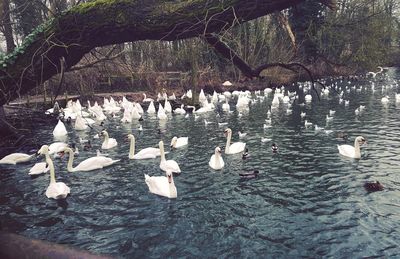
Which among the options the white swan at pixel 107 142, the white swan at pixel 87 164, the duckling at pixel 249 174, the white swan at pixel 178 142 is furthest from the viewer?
the white swan at pixel 107 142

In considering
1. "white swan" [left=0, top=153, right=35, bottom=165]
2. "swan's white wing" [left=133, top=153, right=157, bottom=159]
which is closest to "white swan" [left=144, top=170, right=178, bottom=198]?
"swan's white wing" [left=133, top=153, right=157, bottom=159]

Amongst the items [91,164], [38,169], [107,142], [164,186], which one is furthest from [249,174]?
[107,142]

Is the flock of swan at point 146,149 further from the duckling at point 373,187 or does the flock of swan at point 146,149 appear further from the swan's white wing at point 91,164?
the duckling at point 373,187

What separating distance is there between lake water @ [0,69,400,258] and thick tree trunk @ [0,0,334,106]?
132 inches

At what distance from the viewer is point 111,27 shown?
13.8 ft

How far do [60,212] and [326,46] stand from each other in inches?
1646

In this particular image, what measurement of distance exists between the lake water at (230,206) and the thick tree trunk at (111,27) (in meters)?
3.36

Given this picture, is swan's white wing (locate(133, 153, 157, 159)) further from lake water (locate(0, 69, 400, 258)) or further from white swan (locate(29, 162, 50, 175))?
white swan (locate(29, 162, 50, 175))

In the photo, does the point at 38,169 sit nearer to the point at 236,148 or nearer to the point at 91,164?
the point at 91,164

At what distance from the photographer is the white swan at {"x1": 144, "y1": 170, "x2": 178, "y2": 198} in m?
9.09

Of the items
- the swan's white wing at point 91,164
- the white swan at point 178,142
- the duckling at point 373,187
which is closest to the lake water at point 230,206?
the duckling at point 373,187

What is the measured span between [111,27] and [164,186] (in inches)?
222

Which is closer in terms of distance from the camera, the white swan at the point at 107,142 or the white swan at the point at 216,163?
the white swan at the point at 216,163

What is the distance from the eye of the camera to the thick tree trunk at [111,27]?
3.72m
